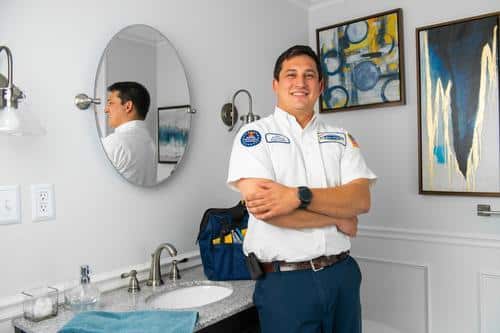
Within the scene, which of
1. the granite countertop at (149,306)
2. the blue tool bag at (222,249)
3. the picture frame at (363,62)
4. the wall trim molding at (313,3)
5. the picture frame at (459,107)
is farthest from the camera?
the wall trim molding at (313,3)

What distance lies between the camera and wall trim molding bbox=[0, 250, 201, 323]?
1.45 metres

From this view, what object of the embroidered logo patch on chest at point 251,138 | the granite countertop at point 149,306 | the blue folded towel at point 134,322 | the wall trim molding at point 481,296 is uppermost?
the embroidered logo patch on chest at point 251,138

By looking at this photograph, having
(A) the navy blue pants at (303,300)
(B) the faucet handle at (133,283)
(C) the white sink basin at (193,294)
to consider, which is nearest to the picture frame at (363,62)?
(A) the navy blue pants at (303,300)

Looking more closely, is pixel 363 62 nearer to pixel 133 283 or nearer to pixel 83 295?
pixel 133 283

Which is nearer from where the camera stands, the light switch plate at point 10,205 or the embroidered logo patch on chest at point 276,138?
the light switch plate at point 10,205

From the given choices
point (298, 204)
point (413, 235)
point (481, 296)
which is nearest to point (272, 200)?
point (298, 204)

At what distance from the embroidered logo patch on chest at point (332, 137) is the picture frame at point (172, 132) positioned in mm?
701

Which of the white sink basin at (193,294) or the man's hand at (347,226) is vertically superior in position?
the man's hand at (347,226)

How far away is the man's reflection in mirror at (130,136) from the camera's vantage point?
1.76 meters

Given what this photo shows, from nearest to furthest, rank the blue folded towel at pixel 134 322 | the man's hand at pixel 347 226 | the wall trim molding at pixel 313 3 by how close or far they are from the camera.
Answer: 1. the blue folded towel at pixel 134 322
2. the man's hand at pixel 347 226
3. the wall trim molding at pixel 313 3

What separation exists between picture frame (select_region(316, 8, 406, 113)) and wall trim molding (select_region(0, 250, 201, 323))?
150 centimetres

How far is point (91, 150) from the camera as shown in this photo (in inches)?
67.6

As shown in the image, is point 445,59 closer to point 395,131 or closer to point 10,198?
point 395,131

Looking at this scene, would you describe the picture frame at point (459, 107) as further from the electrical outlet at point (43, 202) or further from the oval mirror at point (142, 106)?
the electrical outlet at point (43, 202)
